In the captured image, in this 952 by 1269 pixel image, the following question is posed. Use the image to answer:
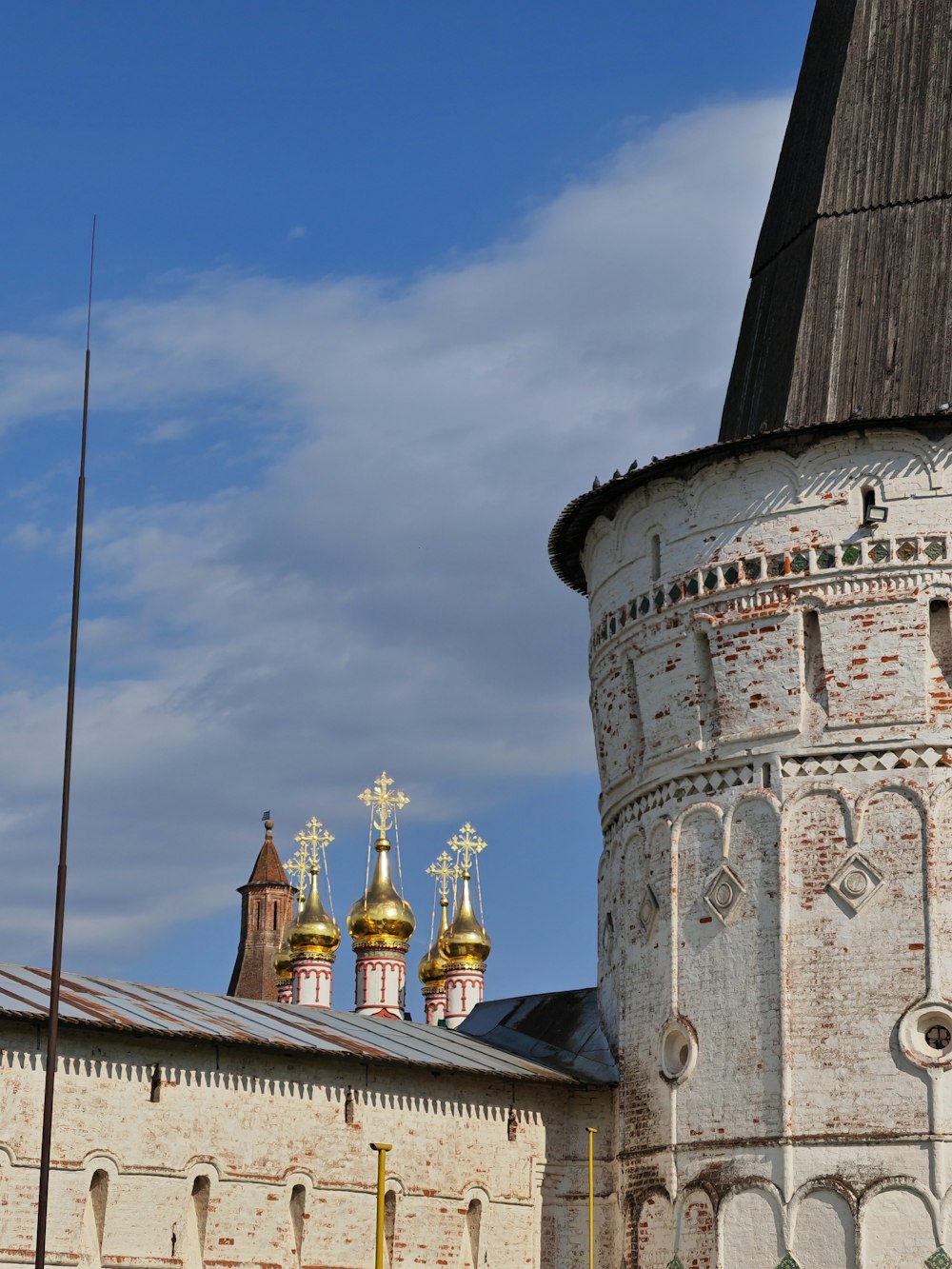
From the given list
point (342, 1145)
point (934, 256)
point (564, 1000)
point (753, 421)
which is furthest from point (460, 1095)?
point (934, 256)

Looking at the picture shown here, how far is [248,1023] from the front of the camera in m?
21.5

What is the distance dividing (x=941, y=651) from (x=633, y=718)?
11.7 ft

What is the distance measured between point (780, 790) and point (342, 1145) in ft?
17.8

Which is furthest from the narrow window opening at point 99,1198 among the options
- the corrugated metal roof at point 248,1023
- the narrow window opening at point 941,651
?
the narrow window opening at point 941,651

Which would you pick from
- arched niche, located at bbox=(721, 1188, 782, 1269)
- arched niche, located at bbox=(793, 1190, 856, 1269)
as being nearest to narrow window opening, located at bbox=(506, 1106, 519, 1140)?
arched niche, located at bbox=(721, 1188, 782, 1269)

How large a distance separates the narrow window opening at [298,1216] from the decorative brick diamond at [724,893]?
4.81m

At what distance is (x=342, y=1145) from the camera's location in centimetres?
2112

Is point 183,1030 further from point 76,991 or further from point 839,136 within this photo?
point 839,136

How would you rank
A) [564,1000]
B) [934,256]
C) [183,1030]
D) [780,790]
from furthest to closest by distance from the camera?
[564,1000], [934,256], [780,790], [183,1030]

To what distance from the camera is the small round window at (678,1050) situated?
2169 centimetres

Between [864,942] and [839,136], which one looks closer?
[864,942]

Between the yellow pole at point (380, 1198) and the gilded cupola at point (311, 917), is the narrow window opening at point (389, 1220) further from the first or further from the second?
the gilded cupola at point (311, 917)

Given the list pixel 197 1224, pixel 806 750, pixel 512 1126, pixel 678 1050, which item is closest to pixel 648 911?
pixel 678 1050

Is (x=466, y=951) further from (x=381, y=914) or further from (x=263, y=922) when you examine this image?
(x=263, y=922)
